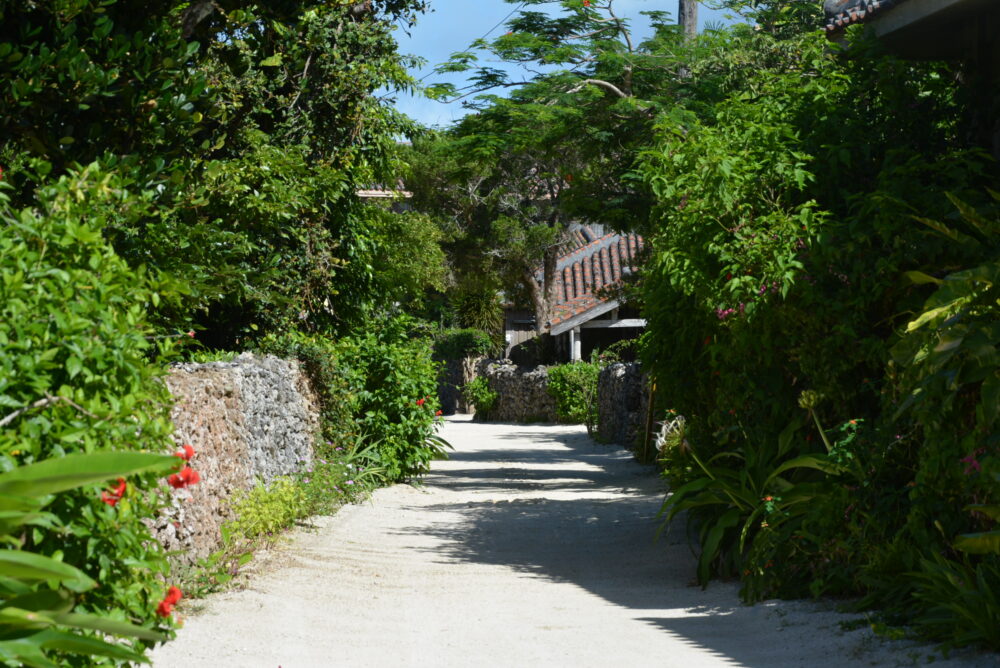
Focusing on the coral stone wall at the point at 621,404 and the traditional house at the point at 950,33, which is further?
the coral stone wall at the point at 621,404

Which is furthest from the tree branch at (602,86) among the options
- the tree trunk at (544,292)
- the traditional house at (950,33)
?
the tree trunk at (544,292)

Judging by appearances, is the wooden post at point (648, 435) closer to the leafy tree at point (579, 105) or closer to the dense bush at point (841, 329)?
the leafy tree at point (579, 105)

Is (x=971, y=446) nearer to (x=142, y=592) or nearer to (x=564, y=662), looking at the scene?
(x=564, y=662)

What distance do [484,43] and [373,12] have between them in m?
2.30

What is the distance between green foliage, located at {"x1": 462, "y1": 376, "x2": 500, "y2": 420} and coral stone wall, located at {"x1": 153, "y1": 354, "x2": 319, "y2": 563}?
22.1 meters

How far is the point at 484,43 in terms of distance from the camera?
15.0 meters

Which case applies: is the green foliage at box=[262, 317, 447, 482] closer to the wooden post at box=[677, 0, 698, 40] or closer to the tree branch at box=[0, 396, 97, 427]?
the wooden post at box=[677, 0, 698, 40]

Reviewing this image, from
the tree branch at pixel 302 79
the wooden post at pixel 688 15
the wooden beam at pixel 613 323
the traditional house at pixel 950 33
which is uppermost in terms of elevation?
the wooden post at pixel 688 15

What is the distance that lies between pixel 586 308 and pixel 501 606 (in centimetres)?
2482

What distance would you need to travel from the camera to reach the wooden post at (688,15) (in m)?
17.1

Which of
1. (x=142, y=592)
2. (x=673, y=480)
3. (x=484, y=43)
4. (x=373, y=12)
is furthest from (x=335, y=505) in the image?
(x=142, y=592)

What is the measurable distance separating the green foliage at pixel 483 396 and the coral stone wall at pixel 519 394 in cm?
12

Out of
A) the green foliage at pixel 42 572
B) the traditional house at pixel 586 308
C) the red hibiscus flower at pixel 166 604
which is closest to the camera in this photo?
the green foliage at pixel 42 572

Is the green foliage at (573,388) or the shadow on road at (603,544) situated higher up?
the green foliage at (573,388)
